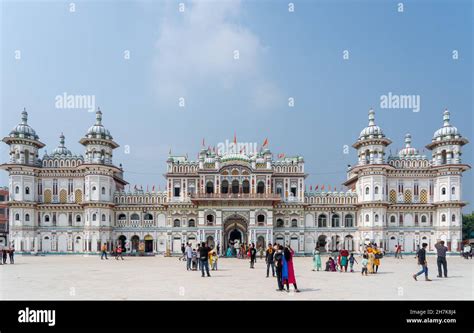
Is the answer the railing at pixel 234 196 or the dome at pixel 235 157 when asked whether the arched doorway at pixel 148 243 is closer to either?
the railing at pixel 234 196

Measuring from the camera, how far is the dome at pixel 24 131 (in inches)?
1912

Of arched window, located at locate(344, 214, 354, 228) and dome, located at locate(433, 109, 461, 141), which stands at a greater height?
dome, located at locate(433, 109, 461, 141)

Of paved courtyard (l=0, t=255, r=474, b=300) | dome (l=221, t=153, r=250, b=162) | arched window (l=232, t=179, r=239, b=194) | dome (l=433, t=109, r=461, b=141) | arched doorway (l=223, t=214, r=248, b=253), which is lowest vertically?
arched doorway (l=223, t=214, r=248, b=253)

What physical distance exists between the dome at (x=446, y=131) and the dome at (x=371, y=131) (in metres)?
6.71

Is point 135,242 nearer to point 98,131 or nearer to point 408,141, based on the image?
point 98,131

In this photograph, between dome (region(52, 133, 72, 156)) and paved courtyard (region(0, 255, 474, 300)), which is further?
dome (region(52, 133, 72, 156))

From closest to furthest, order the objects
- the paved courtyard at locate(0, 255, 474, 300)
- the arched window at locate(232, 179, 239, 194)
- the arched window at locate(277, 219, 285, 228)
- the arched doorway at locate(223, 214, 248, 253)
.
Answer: the paved courtyard at locate(0, 255, 474, 300), the arched doorway at locate(223, 214, 248, 253), the arched window at locate(232, 179, 239, 194), the arched window at locate(277, 219, 285, 228)

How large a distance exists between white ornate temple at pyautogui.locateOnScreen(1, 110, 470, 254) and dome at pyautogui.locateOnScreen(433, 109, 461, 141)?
0.49 feet

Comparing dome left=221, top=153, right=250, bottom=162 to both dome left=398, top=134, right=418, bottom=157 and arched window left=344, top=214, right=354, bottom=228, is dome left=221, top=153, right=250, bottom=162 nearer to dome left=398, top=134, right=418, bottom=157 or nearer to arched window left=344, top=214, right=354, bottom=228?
arched window left=344, top=214, right=354, bottom=228

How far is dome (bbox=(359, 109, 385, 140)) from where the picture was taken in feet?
163

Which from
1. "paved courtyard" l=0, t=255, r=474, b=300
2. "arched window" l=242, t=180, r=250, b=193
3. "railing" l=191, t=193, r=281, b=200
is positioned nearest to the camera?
"paved courtyard" l=0, t=255, r=474, b=300

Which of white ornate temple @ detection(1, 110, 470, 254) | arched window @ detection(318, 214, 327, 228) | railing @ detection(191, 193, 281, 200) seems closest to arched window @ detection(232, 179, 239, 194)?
white ornate temple @ detection(1, 110, 470, 254)

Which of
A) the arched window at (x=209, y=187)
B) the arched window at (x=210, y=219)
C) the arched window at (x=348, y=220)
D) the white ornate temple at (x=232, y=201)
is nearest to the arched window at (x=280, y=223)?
the white ornate temple at (x=232, y=201)
